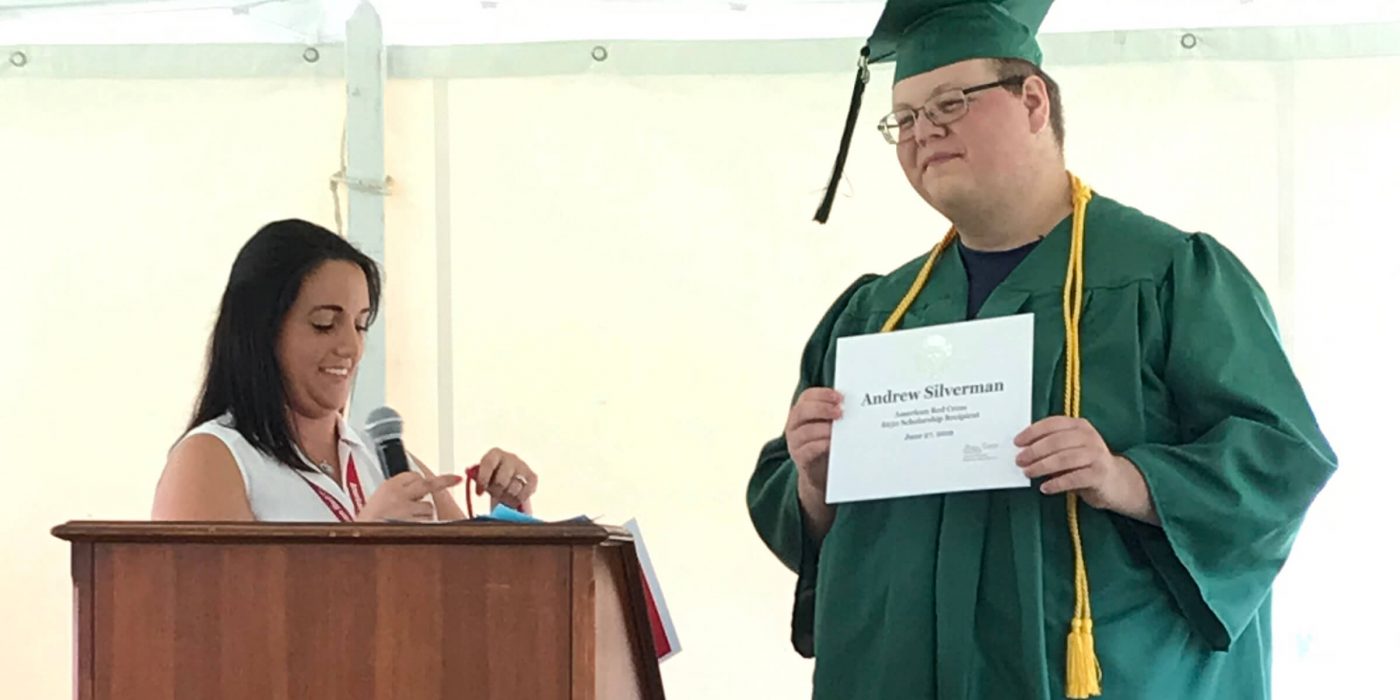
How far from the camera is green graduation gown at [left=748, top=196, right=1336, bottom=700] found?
1599 mm

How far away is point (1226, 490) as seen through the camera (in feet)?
5.16

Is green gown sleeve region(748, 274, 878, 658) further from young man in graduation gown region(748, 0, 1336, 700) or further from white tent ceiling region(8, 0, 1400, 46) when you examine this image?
white tent ceiling region(8, 0, 1400, 46)

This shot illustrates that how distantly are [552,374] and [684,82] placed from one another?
2.04 feet

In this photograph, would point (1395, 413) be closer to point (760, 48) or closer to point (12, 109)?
point (760, 48)

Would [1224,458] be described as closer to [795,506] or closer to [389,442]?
[795,506]

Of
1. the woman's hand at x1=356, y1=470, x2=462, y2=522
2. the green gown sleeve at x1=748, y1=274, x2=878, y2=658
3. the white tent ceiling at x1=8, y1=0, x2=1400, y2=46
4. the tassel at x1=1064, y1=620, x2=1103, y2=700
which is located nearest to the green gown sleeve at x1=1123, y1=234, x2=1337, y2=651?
the tassel at x1=1064, y1=620, x2=1103, y2=700

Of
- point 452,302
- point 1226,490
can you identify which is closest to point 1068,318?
point 1226,490

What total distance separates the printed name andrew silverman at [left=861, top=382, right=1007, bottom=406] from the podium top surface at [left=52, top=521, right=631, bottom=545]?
432mm

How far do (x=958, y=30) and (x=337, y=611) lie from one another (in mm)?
1000

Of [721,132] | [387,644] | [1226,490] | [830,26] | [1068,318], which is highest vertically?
[830,26]

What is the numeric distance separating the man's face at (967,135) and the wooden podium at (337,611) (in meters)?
0.66

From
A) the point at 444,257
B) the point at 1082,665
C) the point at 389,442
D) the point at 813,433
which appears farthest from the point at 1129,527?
the point at 444,257

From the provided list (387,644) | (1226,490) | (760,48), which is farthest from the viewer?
(760,48)

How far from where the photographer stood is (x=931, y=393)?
5.44 ft
